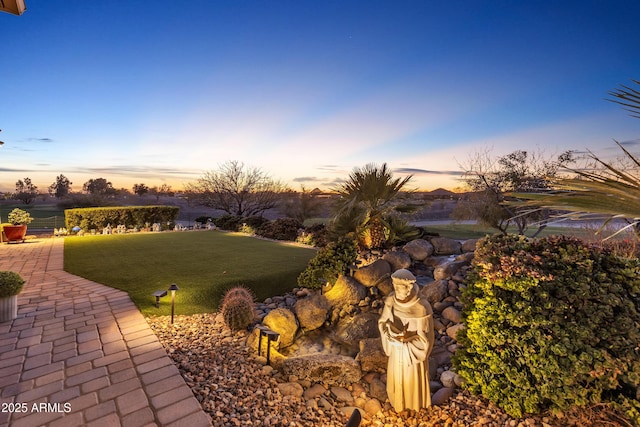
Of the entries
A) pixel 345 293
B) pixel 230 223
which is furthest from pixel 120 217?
pixel 345 293

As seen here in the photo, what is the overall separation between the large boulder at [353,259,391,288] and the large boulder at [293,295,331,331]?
93 cm

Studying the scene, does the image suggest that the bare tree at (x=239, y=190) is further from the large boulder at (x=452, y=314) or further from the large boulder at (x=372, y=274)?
the large boulder at (x=452, y=314)

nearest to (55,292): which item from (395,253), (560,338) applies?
(395,253)

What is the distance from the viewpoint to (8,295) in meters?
4.32

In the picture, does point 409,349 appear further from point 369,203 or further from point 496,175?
point 496,175

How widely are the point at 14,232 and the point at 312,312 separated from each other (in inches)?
542

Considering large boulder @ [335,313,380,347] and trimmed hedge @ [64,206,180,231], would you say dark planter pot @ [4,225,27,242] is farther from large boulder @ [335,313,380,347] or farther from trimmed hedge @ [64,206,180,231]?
large boulder @ [335,313,380,347]

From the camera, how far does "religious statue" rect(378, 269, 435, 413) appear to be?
8.57ft

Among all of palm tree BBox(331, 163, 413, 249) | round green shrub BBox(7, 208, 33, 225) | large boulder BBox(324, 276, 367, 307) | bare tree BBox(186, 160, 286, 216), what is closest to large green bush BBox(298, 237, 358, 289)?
large boulder BBox(324, 276, 367, 307)

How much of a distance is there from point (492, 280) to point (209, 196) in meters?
26.8

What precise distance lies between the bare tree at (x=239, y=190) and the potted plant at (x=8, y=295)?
21.4 m

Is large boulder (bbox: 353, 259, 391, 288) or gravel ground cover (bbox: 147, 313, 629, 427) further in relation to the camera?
large boulder (bbox: 353, 259, 391, 288)

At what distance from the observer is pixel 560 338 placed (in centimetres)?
249

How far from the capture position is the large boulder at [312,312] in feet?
16.1
